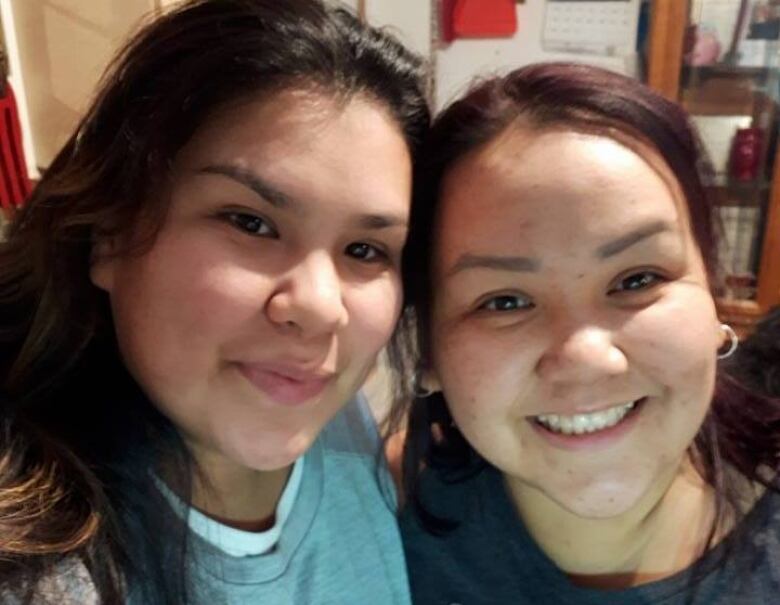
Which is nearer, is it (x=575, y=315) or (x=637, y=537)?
(x=575, y=315)

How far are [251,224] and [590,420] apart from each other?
0.43 metres

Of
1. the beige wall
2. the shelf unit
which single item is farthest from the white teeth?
the shelf unit

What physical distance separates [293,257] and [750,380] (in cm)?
78

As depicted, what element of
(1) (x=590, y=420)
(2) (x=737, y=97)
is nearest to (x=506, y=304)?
(1) (x=590, y=420)

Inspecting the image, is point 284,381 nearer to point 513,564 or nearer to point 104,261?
point 104,261

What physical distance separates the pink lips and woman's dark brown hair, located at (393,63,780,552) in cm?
23

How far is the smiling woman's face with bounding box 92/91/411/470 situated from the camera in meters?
0.81

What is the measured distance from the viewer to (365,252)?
0.93 metres

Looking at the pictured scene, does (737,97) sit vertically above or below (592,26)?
below

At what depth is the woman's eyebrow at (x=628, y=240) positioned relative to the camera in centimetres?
91

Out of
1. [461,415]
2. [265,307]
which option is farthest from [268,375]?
[461,415]

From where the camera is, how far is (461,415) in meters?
0.99

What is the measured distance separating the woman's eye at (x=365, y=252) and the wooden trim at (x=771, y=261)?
228 cm

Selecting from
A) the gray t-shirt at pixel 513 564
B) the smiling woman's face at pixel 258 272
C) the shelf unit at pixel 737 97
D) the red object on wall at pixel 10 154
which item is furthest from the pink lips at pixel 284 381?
the shelf unit at pixel 737 97
